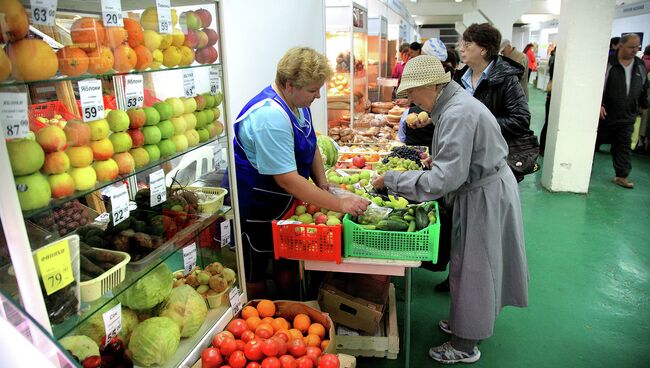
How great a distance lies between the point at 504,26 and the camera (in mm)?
15633

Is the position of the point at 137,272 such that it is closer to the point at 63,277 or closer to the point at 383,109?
A: the point at 63,277

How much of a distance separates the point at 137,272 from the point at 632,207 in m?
6.17

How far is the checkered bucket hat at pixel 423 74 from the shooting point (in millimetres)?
2477

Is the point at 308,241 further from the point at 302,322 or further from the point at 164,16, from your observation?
the point at 164,16

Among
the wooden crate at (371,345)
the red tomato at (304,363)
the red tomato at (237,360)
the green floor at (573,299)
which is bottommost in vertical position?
the green floor at (573,299)

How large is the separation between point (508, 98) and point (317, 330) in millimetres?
2413

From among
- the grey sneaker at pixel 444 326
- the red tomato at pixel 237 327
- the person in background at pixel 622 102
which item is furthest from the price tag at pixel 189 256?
the person in background at pixel 622 102

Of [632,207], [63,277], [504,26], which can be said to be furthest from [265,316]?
[504,26]

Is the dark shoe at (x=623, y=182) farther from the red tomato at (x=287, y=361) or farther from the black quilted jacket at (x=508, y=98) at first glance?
the red tomato at (x=287, y=361)

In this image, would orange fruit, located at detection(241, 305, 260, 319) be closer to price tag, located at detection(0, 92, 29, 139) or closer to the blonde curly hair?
the blonde curly hair

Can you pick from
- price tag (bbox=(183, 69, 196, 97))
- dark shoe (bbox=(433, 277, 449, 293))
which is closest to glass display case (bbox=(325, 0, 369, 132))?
dark shoe (bbox=(433, 277, 449, 293))

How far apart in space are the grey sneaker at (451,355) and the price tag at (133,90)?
2.42m

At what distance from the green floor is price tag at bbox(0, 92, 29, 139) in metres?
2.45

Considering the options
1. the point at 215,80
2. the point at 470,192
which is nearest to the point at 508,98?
the point at 470,192
